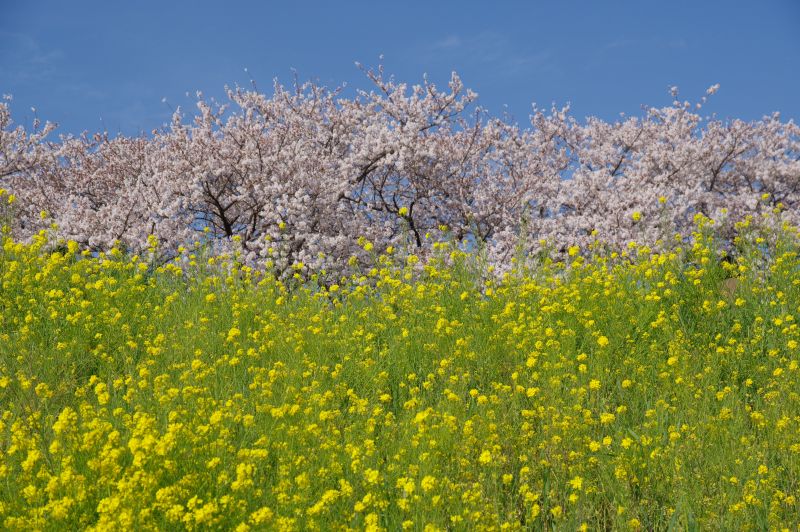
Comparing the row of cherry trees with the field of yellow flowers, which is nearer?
the field of yellow flowers

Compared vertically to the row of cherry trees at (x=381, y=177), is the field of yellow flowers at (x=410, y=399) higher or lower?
lower

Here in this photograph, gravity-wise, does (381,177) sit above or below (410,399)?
above

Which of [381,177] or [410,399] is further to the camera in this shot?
[381,177]

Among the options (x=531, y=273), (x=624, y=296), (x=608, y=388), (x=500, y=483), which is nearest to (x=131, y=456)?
(x=500, y=483)

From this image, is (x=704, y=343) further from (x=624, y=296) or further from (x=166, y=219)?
(x=166, y=219)

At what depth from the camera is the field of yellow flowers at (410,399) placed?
429 cm

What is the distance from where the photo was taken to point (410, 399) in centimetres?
A: 636

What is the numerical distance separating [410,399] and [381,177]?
12130 millimetres

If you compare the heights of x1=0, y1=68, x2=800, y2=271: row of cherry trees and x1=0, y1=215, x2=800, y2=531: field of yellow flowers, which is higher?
x1=0, y1=68, x2=800, y2=271: row of cherry trees

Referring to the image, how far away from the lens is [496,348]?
7336mm

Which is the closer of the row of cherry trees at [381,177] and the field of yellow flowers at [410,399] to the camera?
the field of yellow flowers at [410,399]

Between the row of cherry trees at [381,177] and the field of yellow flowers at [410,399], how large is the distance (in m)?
4.51

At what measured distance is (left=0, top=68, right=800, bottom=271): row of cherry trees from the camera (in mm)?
16484

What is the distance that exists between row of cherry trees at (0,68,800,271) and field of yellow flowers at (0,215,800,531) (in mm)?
4510
